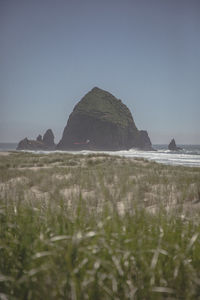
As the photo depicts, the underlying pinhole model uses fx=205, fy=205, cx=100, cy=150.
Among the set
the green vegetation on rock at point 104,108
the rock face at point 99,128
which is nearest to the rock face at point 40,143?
the rock face at point 99,128

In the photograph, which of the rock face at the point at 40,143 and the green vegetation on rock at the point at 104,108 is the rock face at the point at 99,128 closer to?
the green vegetation on rock at the point at 104,108

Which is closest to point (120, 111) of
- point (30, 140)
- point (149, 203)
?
point (30, 140)

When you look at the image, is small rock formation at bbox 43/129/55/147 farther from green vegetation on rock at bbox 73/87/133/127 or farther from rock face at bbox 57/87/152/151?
green vegetation on rock at bbox 73/87/133/127

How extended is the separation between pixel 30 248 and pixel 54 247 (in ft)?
0.81

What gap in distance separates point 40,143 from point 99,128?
1298 inches

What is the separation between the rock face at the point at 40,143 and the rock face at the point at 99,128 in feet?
23.8

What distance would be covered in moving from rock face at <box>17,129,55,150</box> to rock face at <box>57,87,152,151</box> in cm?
726

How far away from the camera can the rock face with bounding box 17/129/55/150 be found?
267ft

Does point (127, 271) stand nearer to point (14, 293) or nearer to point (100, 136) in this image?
point (14, 293)

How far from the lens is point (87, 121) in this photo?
113m

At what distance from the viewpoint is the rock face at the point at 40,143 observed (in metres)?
81.5

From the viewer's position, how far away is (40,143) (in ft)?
295

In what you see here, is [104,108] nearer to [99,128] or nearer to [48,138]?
[99,128]

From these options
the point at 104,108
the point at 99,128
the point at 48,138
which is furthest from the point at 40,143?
the point at 104,108
